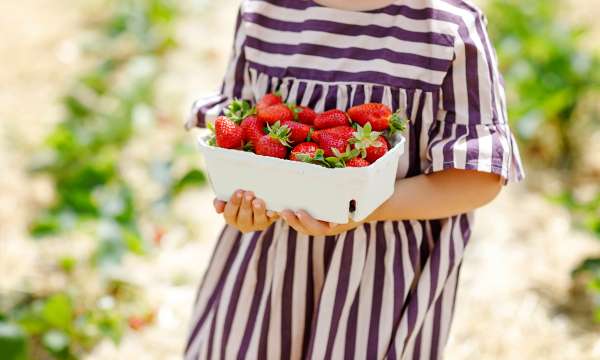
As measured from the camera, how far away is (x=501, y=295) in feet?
8.20

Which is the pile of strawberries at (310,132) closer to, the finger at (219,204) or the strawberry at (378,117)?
the strawberry at (378,117)

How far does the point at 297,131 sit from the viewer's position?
3.98 ft

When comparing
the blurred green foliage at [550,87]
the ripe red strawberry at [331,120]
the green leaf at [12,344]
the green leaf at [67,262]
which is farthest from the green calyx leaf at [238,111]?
the blurred green foliage at [550,87]

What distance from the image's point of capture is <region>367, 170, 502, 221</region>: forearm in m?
1.32

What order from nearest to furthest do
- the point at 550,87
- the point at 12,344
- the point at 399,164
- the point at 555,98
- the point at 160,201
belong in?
the point at 399,164 → the point at 12,344 → the point at 160,201 → the point at 555,98 → the point at 550,87

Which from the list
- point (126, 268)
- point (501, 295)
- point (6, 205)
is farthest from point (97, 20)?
point (501, 295)

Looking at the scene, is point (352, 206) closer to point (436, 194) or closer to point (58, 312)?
point (436, 194)

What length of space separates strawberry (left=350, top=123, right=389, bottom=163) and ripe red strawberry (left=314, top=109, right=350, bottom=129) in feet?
0.20

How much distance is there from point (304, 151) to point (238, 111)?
0.18 m

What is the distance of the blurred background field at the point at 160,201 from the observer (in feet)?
7.72

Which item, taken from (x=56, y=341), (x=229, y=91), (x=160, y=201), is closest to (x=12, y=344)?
(x=56, y=341)

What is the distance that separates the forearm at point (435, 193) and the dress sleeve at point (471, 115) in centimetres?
2

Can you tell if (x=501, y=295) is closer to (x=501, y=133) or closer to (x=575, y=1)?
(x=501, y=133)

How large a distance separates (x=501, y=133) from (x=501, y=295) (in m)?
1.30
